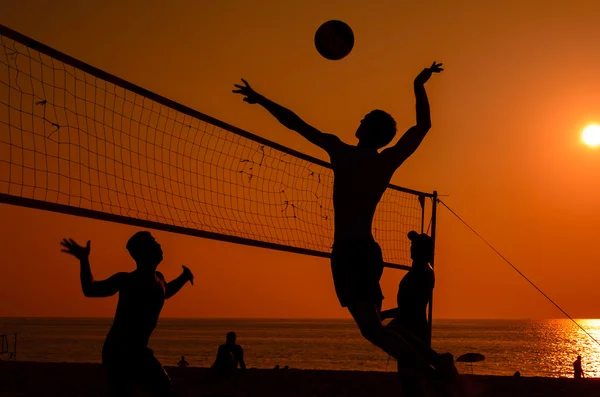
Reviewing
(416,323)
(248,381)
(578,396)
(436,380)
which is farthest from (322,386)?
(436,380)

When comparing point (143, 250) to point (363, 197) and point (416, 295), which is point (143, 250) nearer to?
point (363, 197)

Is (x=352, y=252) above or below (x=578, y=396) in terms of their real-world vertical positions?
above

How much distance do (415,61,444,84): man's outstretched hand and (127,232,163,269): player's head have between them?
189 centimetres

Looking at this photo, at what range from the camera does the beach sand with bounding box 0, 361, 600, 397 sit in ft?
30.3

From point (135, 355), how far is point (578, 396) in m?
5.56

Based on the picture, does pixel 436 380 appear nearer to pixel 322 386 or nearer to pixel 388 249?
pixel 322 386

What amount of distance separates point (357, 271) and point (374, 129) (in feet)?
2.84

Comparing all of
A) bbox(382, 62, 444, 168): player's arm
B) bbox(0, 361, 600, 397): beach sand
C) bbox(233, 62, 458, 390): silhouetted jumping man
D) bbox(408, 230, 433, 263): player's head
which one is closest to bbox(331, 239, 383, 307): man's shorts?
bbox(233, 62, 458, 390): silhouetted jumping man

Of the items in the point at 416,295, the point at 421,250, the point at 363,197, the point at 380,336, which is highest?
the point at 363,197

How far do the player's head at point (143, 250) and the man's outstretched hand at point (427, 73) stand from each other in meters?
1.89

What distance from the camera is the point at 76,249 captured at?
16.8 ft

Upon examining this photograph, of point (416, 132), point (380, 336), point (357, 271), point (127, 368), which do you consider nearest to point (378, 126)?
point (416, 132)

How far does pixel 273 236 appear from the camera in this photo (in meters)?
12.6

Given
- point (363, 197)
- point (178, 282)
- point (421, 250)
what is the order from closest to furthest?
1. point (363, 197)
2. point (178, 282)
3. point (421, 250)
